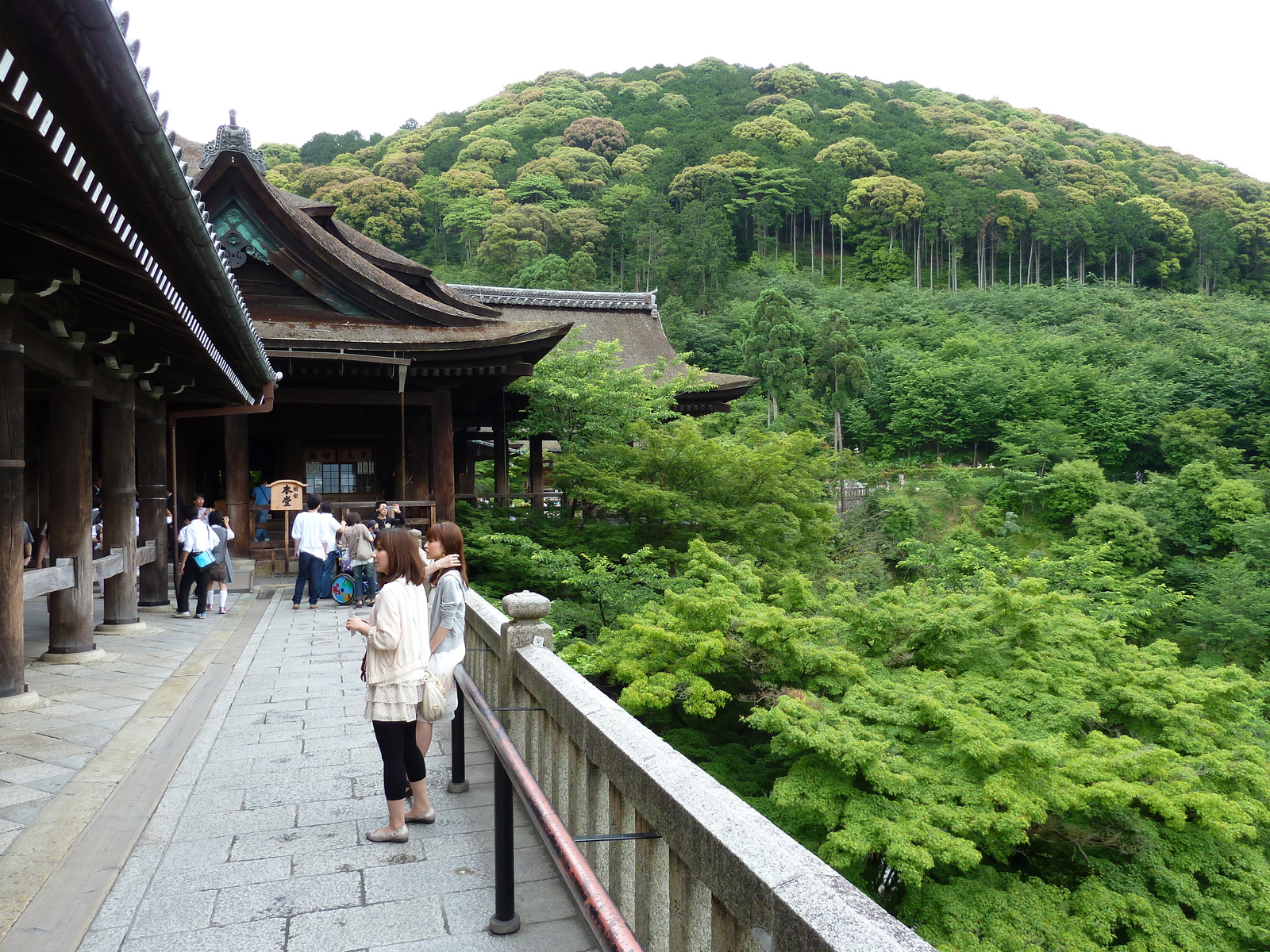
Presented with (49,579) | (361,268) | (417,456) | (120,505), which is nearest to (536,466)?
(417,456)

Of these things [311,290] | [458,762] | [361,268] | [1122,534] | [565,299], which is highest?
[565,299]

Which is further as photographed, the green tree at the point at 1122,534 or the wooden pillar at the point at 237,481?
the green tree at the point at 1122,534

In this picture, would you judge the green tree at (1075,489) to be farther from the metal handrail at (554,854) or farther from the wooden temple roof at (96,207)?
the metal handrail at (554,854)

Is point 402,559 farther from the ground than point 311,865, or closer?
farther from the ground

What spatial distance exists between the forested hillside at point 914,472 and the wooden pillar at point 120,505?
15.7 ft

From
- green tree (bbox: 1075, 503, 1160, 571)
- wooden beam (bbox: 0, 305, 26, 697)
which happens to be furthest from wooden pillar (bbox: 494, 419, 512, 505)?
green tree (bbox: 1075, 503, 1160, 571)

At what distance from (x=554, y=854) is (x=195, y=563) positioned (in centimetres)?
893

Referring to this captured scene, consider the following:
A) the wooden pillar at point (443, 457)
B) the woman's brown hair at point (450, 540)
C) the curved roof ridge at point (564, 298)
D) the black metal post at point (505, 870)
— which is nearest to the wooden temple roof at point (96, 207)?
the woman's brown hair at point (450, 540)

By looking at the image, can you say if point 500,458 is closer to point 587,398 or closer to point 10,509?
point 587,398

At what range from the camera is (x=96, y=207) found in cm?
358

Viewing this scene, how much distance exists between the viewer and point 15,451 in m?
5.94

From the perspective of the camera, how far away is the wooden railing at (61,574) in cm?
648

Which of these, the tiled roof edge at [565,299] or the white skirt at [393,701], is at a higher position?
the tiled roof edge at [565,299]

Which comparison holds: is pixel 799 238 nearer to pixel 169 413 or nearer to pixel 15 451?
pixel 169 413
